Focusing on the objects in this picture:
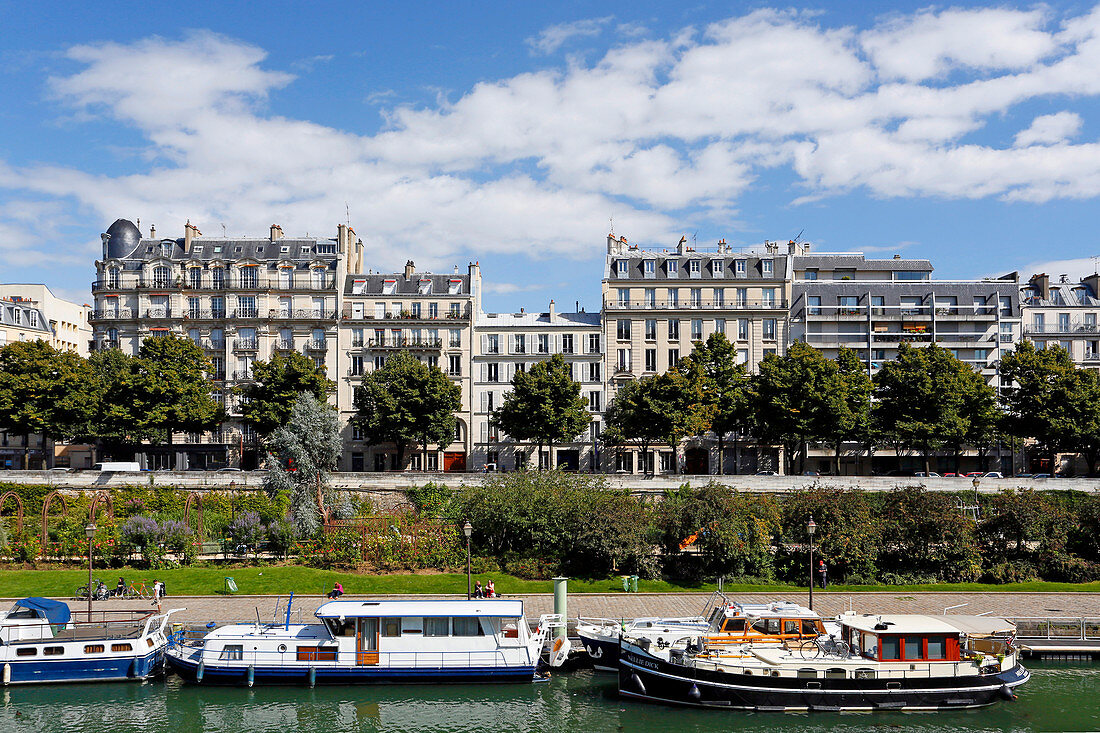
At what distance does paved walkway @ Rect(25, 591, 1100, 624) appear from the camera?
3372 cm

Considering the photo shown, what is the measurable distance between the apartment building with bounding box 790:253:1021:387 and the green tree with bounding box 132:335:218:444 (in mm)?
49660

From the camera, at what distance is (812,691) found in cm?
2667

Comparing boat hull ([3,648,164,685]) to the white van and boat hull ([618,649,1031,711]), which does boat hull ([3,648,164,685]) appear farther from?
the white van

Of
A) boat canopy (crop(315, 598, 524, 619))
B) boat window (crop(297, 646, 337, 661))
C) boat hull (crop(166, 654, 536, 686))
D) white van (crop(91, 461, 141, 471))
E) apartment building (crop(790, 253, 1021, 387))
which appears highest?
apartment building (crop(790, 253, 1021, 387))

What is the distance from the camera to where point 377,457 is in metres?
71.2

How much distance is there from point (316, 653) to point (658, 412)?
36398 mm

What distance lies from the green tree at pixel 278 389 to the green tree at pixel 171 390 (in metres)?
3.19

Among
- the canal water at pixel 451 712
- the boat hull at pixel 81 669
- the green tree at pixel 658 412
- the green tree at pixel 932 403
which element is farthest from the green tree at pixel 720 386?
the boat hull at pixel 81 669

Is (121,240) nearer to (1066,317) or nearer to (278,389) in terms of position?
(278,389)

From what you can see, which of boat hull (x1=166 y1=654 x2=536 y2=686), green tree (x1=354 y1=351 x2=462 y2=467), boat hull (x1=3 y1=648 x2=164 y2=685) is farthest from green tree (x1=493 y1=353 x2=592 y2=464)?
boat hull (x1=3 y1=648 x2=164 y2=685)

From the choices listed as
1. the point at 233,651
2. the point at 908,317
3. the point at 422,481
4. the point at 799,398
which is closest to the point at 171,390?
the point at 422,481

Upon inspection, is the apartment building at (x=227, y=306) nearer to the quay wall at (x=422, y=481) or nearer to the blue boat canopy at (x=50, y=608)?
the quay wall at (x=422, y=481)

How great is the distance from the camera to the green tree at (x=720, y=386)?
205 feet

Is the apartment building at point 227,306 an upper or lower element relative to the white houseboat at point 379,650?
upper
